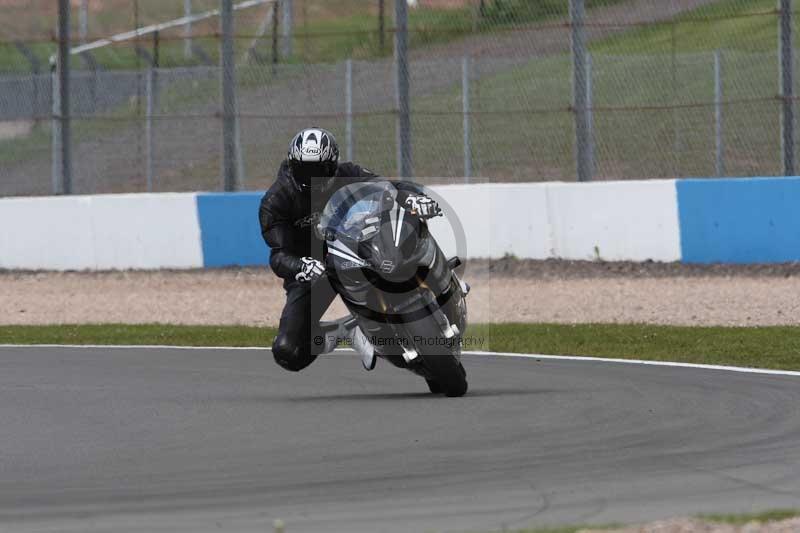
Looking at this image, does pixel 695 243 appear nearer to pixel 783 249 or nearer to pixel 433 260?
pixel 783 249

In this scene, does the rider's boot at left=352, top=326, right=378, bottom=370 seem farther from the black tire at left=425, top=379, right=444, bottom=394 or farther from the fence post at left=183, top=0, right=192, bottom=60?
the fence post at left=183, top=0, right=192, bottom=60

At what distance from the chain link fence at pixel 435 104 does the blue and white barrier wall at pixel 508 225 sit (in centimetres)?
75

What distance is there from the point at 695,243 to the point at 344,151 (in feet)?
15.2

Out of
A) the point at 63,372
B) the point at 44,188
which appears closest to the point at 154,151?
the point at 44,188

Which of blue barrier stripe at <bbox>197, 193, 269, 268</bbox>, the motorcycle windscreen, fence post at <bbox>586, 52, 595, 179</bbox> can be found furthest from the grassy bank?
fence post at <bbox>586, 52, 595, 179</bbox>

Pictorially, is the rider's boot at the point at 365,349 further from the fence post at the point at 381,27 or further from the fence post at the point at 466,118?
the fence post at the point at 381,27

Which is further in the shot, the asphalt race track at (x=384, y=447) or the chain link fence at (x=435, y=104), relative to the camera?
the chain link fence at (x=435, y=104)

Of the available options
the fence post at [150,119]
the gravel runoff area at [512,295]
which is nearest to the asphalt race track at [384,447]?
the gravel runoff area at [512,295]

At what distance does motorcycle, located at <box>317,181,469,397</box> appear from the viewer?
29.3 feet

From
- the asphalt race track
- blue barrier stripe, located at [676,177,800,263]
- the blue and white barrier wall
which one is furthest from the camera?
the blue and white barrier wall

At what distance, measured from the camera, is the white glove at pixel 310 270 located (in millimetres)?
9195

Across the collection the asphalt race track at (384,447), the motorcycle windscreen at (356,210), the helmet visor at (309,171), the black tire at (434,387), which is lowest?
the asphalt race track at (384,447)

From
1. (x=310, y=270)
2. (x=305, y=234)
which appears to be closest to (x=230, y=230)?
(x=305, y=234)

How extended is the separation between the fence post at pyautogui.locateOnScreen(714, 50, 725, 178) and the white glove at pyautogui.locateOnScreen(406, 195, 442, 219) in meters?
9.45
